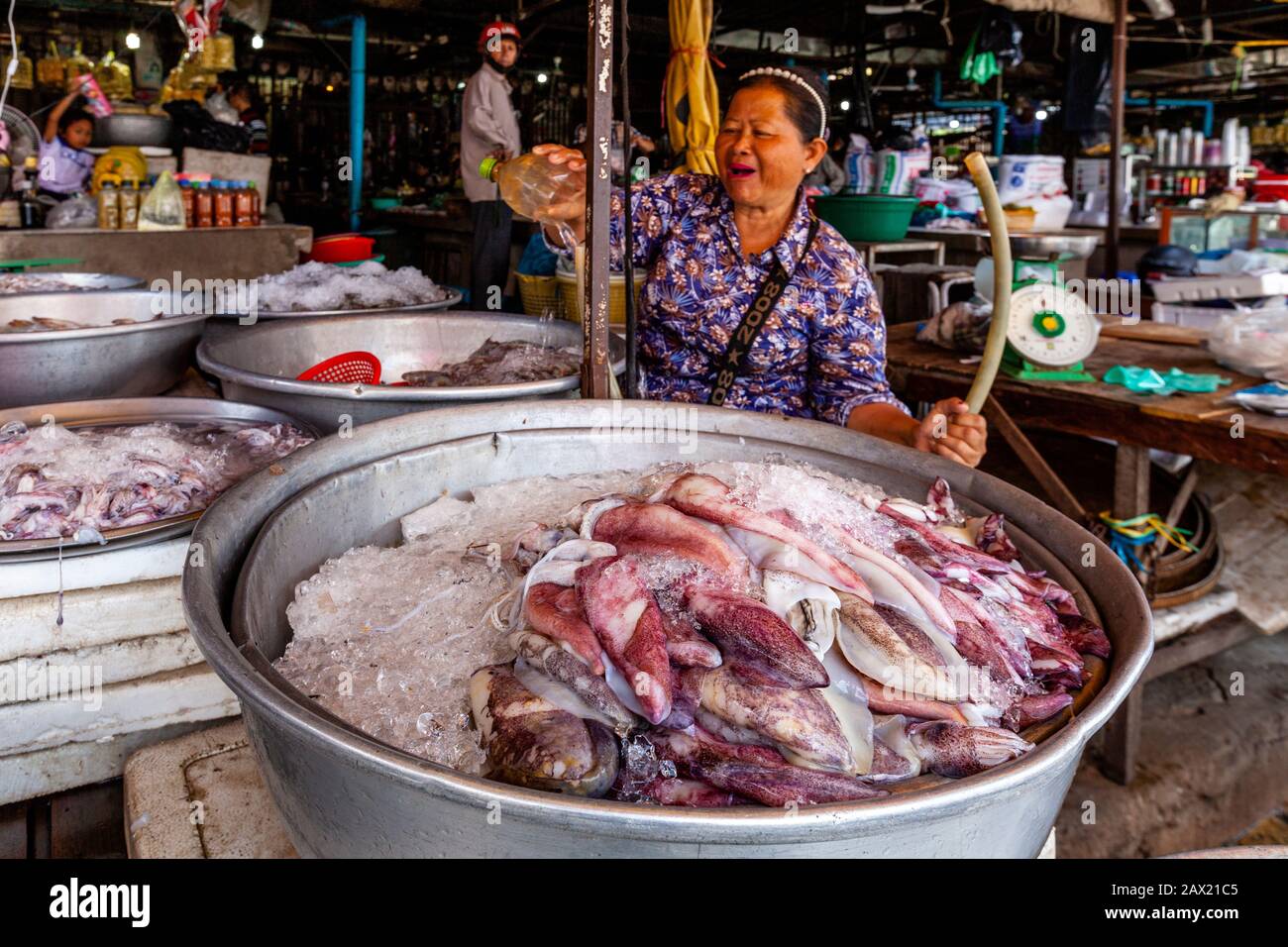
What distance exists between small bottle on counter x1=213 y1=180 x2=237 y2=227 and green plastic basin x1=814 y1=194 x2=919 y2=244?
3574mm

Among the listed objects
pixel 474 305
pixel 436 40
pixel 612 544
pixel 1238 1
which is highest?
pixel 436 40

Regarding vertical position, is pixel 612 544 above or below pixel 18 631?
above

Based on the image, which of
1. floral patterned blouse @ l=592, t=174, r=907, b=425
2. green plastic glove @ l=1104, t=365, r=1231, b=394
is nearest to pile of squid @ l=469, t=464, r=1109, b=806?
floral patterned blouse @ l=592, t=174, r=907, b=425

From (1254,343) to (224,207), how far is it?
4841 millimetres

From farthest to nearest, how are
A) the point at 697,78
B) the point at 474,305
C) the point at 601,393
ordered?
1. the point at 474,305
2. the point at 697,78
3. the point at 601,393

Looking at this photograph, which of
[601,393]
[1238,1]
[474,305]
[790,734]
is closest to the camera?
[790,734]

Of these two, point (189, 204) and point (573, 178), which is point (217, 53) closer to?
point (189, 204)

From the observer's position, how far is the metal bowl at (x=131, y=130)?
589 cm

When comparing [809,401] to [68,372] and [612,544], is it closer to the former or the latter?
[612,544]

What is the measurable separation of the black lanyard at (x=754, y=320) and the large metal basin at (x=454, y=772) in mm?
751

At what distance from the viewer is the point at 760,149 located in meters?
2.50
